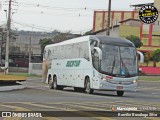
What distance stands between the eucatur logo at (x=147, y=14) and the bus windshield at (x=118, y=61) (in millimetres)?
9088

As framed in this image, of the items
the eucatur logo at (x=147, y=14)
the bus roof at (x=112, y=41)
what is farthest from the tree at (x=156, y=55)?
the eucatur logo at (x=147, y=14)

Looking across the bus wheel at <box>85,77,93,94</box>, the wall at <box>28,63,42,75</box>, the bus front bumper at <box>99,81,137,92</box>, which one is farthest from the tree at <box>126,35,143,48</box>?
the bus front bumper at <box>99,81,137,92</box>

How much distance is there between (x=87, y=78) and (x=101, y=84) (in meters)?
1.99

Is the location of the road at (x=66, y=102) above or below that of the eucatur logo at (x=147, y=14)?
below

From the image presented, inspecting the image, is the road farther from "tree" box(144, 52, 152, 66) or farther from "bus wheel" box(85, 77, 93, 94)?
"tree" box(144, 52, 152, 66)

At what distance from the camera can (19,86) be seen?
101ft

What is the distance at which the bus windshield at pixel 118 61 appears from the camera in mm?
27641

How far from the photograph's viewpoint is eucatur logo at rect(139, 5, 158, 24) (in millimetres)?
17925

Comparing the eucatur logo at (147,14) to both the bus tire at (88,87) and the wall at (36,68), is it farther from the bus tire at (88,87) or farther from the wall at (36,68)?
the wall at (36,68)

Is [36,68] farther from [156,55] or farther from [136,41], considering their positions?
[156,55]

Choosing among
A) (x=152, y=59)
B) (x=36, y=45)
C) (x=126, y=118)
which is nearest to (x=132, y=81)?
(x=126, y=118)

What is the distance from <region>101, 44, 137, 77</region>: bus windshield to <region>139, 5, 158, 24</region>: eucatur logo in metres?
9.09

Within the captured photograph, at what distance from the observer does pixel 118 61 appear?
27.8 m

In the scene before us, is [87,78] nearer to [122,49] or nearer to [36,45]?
[122,49]
